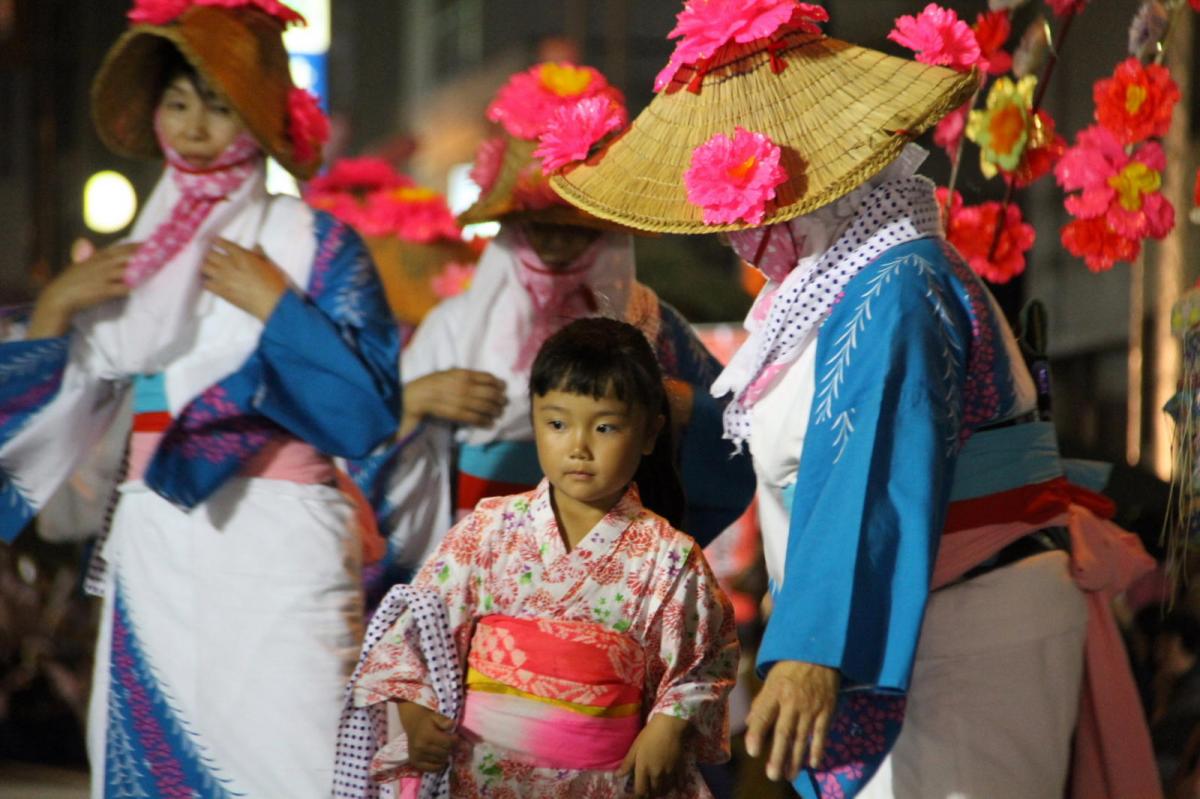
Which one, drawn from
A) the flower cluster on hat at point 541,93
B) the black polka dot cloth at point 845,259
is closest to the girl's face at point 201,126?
the flower cluster on hat at point 541,93

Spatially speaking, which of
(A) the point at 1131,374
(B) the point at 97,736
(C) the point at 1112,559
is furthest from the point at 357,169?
(C) the point at 1112,559

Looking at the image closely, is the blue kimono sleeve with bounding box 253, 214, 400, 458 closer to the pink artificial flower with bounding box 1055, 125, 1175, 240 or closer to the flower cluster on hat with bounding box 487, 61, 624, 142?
the flower cluster on hat with bounding box 487, 61, 624, 142

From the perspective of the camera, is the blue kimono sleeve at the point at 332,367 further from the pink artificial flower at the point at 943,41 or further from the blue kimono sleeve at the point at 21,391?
the pink artificial flower at the point at 943,41

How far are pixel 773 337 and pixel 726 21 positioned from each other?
19.2 inches

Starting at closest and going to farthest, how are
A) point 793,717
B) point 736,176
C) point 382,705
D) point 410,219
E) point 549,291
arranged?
point 793,717 → point 736,176 → point 382,705 → point 549,291 → point 410,219

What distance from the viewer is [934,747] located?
2.34 meters

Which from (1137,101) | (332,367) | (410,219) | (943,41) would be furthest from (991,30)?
(410,219)

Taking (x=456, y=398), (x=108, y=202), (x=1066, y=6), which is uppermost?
(x=108, y=202)

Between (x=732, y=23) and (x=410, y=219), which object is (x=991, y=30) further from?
(x=410, y=219)

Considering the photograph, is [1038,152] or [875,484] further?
[1038,152]

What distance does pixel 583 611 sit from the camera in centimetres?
262

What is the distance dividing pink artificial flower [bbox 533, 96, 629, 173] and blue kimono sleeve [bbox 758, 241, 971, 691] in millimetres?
664

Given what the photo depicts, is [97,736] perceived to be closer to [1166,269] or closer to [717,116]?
[717,116]

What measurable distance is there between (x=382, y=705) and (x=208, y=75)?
4.98ft
